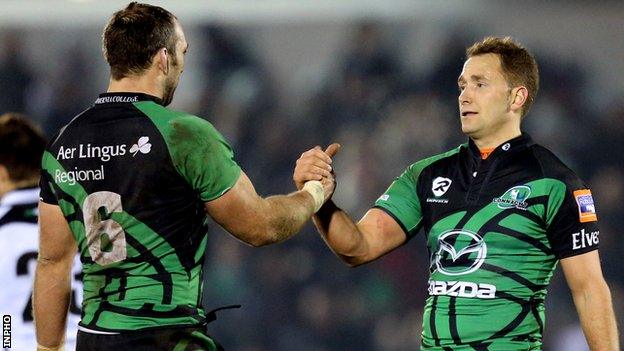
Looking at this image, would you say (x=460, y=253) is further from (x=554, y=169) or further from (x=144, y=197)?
(x=144, y=197)

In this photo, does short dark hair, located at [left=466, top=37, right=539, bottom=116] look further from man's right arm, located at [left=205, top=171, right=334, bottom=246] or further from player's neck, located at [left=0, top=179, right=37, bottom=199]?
player's neck, located at [left=0, top=179, right=37, bottom=199]

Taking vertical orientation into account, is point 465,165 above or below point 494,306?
above

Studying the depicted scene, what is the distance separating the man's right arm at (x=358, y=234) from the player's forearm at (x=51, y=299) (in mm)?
934

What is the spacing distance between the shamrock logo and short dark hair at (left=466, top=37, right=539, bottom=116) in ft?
4.32

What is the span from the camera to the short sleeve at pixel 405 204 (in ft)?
12.2

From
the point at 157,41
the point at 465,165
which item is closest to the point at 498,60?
the point at 465,165

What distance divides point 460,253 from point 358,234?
42 centimetres

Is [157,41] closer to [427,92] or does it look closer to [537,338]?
[537,338]

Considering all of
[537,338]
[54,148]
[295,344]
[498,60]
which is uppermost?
[498,60]

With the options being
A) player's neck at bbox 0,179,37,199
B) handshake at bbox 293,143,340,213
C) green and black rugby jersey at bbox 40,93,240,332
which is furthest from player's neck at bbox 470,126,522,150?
player's neck at bbox 0,179,37,199

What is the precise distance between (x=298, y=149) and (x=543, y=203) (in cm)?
509

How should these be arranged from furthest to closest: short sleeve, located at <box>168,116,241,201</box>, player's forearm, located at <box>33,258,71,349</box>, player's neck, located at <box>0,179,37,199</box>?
player's neck, located at <box>0,179,37,199</box>, player's forearm, located at <box>33,258,71,349</box>, short sleeve, located at <box>168,116,241,201</box>

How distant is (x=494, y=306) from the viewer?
3367 mm

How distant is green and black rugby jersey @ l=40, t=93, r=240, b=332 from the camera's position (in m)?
2.98
